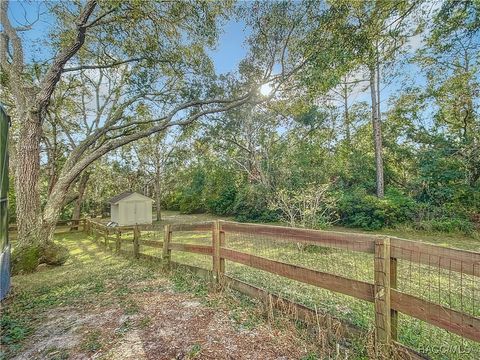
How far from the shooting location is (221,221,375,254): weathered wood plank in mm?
2234

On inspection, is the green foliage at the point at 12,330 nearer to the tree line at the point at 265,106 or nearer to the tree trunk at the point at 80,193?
the tree line at the point at 265,106

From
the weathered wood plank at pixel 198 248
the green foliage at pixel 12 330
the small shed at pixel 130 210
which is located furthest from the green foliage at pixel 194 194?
the green foliage at pixel 12 330

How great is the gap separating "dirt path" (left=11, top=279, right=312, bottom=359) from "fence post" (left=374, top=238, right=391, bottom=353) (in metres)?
0.67

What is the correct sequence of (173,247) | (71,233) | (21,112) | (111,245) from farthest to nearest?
(71,233) < (111,245) < (21,112) < (173,247)

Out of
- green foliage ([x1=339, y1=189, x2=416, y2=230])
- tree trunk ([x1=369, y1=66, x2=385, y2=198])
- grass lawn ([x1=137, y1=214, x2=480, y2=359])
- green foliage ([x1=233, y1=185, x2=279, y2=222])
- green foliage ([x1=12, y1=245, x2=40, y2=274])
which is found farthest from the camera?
green foliage ([x1=233, y1=185, x2=279, y2=222])

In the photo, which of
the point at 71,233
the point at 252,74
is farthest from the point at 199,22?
the point at 71,233

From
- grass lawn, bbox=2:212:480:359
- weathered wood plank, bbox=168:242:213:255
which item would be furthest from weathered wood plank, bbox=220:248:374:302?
weathered wood plank, bbox=168:242:213:255

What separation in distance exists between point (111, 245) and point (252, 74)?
8.72 m

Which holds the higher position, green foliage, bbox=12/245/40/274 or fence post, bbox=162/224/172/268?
fence post, bbox=162/224/172/268

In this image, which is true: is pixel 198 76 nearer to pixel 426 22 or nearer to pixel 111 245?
pixel 111 245

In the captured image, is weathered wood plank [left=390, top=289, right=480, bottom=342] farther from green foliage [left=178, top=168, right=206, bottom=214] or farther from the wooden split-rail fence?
green foliage [left=178, top=168, right=206, bottom=214]

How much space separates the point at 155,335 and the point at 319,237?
1.94 metres

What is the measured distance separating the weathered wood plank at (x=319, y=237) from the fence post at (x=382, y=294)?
9cm

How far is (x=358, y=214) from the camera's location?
12586mm
